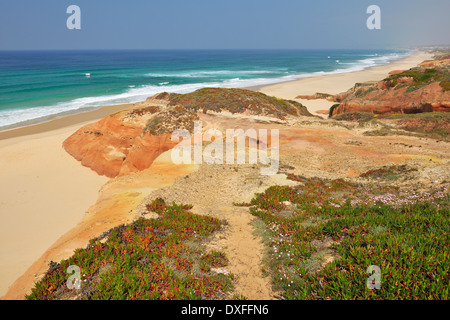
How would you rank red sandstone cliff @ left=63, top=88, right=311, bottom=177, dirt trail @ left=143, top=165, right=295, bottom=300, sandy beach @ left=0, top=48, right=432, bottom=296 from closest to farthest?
dirt trail @ left=143, top=165, right=295, bottom=300 < sandy beach @ left=0, top=48, right=432, bottom=296 < red sandstone cliff @ left=63, top=88, right=311, bottom=177

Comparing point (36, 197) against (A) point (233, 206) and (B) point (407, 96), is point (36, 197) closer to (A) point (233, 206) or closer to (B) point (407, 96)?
(A) point (233, 206)

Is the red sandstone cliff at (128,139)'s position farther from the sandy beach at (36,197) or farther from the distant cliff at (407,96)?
the distant cliff at (407,96)

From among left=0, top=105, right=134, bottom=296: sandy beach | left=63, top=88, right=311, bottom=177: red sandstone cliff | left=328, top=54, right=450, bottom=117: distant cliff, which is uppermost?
left=328, top=54, right=450, bottom=117: distant cliff

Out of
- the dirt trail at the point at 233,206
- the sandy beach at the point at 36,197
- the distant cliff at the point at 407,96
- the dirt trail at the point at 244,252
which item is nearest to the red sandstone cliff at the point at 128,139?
the sandy beach at the point at 36,197

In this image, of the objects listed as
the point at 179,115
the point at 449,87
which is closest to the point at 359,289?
the point at 179,115

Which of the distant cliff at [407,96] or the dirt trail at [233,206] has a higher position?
the distant cliff at [407,96]

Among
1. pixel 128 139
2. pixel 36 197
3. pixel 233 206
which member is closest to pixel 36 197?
pixel 36 197

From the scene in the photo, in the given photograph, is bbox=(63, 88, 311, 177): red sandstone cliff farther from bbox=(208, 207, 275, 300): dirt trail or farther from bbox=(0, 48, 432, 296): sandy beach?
bbox=(208, 207, 275, 300): dirt trail

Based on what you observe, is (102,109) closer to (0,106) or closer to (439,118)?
(0,106)

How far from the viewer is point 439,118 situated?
2138cm

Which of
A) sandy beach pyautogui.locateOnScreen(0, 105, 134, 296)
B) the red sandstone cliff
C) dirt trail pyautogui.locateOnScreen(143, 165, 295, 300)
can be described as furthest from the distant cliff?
sandy beach pyautogui.locateOnScreen(0, 105, 134, 296)

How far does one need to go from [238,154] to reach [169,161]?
369 centimetres

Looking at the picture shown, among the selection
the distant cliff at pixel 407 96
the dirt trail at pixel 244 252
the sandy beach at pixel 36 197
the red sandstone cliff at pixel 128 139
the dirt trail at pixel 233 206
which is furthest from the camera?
the distant cliff at pixel 407 96

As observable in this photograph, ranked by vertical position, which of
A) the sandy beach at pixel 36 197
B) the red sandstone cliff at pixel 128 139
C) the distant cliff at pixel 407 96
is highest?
the distant cliff at pixel 407 96
